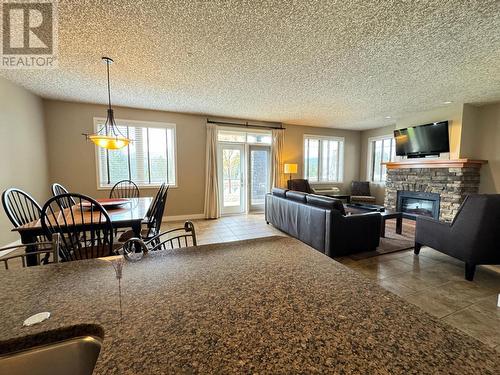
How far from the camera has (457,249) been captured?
100 inches

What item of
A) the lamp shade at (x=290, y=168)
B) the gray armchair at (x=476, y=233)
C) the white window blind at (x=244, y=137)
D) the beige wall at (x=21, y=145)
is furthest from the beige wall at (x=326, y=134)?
the beige wall at (x=21, y=145)

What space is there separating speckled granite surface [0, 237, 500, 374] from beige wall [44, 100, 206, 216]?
456 centimetres

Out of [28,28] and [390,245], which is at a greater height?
[28,28]

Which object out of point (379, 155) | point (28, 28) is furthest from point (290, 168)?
point (28, 28)

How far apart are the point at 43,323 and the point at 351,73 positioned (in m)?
3.80

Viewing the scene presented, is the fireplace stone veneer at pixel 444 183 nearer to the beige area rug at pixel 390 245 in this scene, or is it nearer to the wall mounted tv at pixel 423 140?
the wall mounted tv at pixel 423 140

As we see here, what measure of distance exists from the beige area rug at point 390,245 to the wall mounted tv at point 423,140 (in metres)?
2.31

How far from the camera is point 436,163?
15.7 feet

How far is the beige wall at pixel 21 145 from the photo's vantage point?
3209mm

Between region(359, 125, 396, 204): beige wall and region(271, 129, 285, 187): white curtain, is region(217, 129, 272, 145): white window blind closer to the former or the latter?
region(271, 129, 285, 187): white curtain

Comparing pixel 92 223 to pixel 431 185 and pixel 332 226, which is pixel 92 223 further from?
pixel 431 185

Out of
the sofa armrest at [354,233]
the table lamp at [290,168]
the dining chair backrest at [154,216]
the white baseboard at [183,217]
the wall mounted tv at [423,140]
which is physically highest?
the wall mounted tv at [423,140]

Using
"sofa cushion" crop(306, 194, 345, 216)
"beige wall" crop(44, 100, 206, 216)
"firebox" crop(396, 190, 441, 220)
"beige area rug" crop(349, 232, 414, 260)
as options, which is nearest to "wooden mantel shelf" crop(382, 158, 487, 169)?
"firebox" crop(396, 190, 441, 220)

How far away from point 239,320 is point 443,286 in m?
2.83
